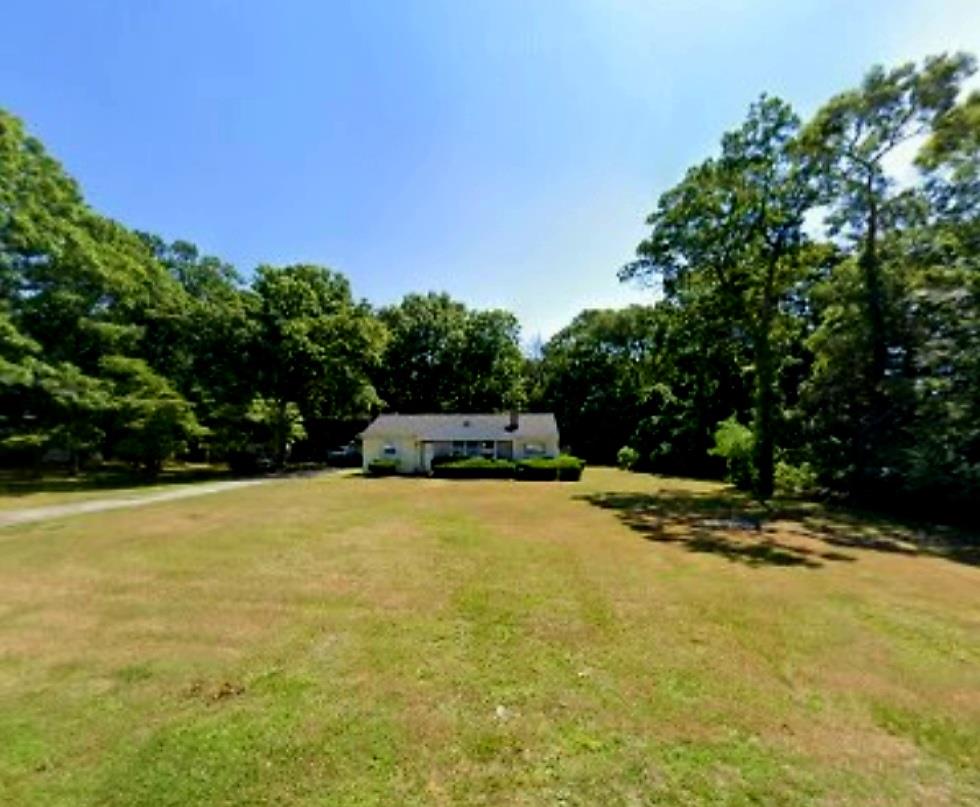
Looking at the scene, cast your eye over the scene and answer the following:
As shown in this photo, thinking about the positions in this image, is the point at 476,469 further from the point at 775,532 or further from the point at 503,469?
the point at 775,532

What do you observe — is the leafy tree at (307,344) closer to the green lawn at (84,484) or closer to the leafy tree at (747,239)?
the green lawn at (84,484)

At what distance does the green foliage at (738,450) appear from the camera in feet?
102

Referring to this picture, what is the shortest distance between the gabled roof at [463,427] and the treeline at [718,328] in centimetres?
438

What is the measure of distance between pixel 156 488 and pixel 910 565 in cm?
2811

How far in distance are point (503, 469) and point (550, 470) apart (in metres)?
2.72

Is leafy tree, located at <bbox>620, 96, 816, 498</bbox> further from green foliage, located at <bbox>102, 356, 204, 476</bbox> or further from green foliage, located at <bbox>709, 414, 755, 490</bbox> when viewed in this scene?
green foliage, located at <bbox>102, 356, 204, 476</bbox>

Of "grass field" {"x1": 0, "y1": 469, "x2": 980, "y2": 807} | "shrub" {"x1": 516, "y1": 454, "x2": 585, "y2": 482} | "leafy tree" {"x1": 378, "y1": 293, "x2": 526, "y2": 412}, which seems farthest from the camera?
"leafy tree" {"x1": 378, "y1": 293, "x2": 526, "y2": 412}

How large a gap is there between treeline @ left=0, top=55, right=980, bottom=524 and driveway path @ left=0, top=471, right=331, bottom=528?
20.0 feet

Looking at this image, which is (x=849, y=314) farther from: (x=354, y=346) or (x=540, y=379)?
(x=540, y=379)

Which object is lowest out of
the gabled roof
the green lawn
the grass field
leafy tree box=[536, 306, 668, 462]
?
the grass field

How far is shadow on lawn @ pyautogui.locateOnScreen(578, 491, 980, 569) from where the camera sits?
15.7 m

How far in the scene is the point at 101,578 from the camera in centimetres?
1211

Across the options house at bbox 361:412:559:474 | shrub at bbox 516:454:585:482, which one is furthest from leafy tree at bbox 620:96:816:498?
house at bbox 361:412:559:474

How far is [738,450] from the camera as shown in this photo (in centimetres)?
3159
